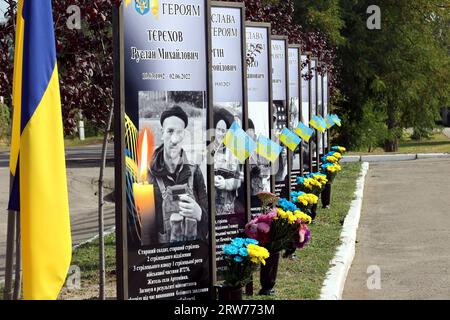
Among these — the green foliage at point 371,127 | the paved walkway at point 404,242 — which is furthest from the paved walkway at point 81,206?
the green foliage at point 371,127

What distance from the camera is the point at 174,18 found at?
6621 mm

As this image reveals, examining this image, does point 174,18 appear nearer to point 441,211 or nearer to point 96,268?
point 96,268

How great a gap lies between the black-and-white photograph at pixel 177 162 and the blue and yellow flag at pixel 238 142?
4.10 feet

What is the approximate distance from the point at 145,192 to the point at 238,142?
6.59 feet

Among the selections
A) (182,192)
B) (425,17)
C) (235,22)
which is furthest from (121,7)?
(425,17)

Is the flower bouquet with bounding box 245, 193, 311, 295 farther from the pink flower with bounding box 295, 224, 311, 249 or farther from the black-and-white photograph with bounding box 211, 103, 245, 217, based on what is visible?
the black-and-white photograph with bounding box 211, 103, 245, 217

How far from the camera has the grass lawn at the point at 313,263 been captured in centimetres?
871

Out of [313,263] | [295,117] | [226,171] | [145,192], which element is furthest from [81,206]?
[145,192]

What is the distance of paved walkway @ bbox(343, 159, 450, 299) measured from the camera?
9430 millimetres

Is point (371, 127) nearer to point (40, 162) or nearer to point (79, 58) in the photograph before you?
point (79, 58)

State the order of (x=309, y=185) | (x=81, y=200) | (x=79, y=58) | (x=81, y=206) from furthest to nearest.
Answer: (x=81, y=200) < (x=81, y=206) < (x=309, y=185) < (x=79, y=58)

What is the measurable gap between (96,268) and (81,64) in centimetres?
316

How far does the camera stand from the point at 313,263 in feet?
33.9

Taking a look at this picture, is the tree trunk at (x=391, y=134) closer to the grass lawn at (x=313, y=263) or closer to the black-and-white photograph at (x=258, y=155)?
the grass lawn at (x=313, y=263)
